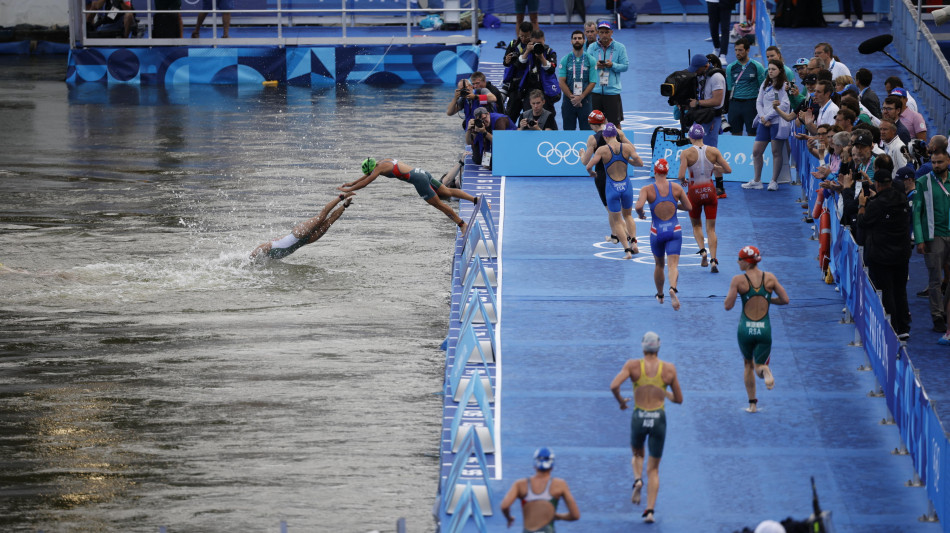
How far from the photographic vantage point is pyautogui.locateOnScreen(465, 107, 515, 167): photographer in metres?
24.3

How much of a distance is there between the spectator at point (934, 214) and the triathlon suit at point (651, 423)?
5.36m

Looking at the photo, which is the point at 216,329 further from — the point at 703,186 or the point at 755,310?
the point at 755,310

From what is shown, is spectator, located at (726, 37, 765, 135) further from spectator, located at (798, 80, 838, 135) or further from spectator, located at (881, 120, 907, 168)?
spectator, located at (881, 120, 907, 168)

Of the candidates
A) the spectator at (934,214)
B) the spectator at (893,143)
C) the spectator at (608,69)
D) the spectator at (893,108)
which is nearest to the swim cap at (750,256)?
the spectator at (934,214)

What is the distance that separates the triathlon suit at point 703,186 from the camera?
18531 mm

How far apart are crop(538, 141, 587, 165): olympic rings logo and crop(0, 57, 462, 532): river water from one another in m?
2.20

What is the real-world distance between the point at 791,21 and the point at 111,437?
83.5 ft

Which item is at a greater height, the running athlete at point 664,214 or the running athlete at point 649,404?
the running athlete at point 664,214

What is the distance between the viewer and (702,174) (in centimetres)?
1859

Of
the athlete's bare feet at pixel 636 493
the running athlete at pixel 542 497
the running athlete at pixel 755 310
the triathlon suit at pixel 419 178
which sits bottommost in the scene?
the athlete's bare feet at pixel 636 493

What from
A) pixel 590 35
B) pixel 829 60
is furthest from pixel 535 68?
pixel 829 60

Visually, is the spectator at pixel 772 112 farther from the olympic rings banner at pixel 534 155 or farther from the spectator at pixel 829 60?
the olympic rings banner at pixel 534 155

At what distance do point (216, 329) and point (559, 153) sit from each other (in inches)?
365

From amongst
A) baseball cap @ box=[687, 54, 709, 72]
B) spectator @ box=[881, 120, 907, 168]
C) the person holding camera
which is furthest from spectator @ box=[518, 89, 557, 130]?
the person holding camera
